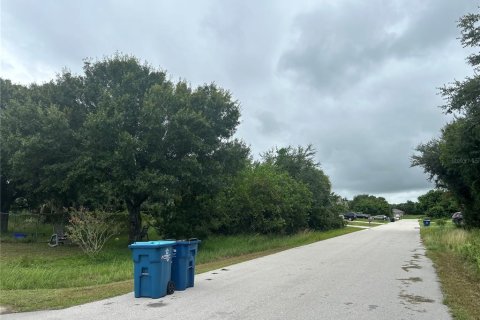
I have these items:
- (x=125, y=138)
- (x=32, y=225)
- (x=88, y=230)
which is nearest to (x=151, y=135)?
(x=125, y=138)

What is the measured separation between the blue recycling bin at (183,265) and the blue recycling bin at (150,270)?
30.5 inches

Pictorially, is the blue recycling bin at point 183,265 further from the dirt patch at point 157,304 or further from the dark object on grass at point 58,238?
the dark object on grass at point 58,238

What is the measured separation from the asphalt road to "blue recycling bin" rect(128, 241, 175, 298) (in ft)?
0.73

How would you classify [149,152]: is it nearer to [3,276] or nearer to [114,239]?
[114,239]

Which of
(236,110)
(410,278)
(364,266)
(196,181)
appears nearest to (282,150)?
(236,110)

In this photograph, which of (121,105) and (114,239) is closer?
(121,105)

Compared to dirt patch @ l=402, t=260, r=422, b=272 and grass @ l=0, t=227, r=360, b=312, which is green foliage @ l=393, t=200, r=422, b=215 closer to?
dirt patch @ l=402, t=260, r=422, b=272

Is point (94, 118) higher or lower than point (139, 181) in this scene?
higher

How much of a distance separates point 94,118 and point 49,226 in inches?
695

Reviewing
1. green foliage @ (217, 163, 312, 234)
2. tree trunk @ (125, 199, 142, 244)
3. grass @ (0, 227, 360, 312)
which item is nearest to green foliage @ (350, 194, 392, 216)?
green foliage @ (217, 163, 312, 234)

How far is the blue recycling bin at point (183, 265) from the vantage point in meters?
10.1

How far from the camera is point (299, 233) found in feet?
110

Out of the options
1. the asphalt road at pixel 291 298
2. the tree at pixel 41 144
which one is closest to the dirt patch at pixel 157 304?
the asphalt road at pixel 291 298

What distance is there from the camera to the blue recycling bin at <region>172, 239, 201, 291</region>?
10.1 meters
